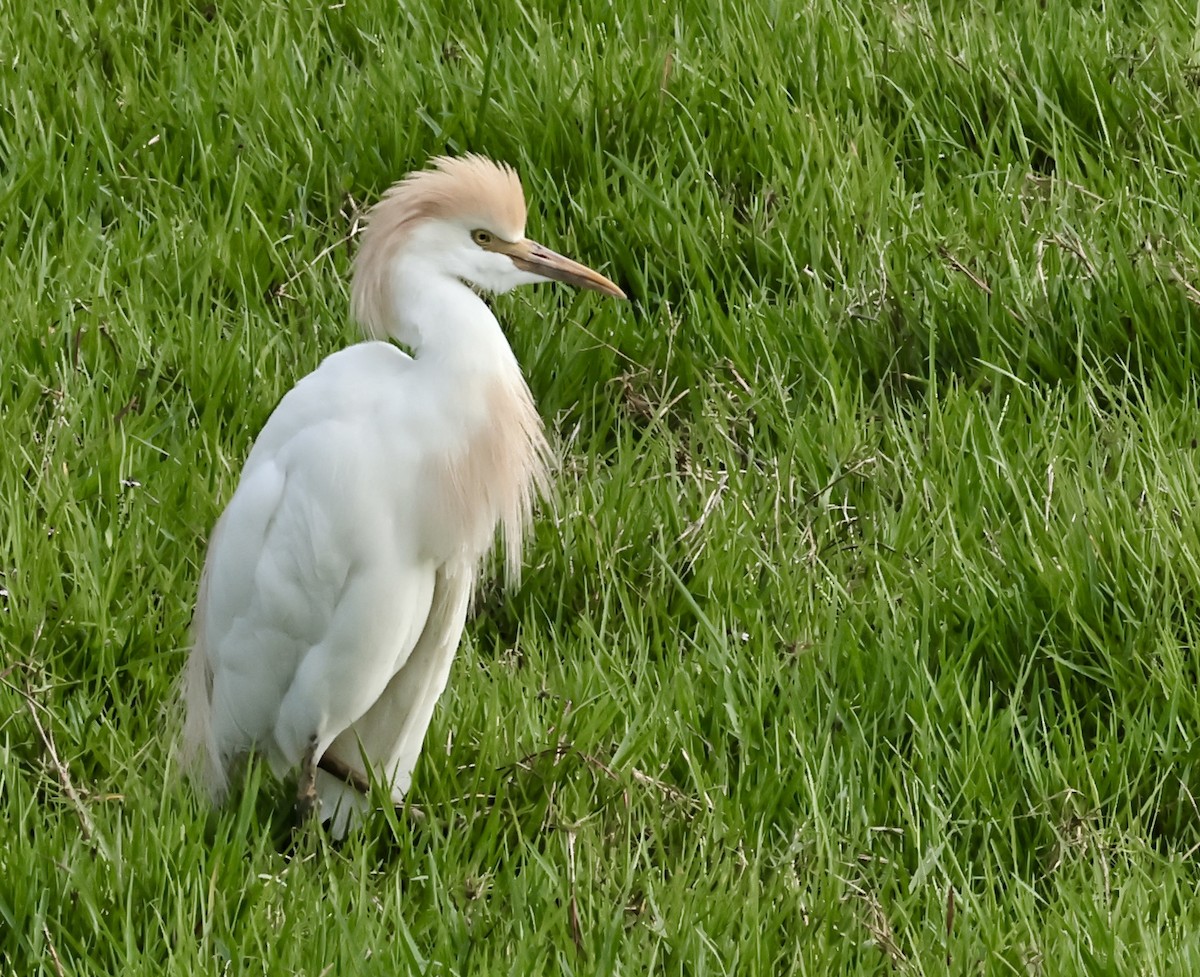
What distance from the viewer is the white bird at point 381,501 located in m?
2.89

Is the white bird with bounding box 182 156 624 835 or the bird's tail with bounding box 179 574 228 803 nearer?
the white bird with bounding box 182 156 624 835

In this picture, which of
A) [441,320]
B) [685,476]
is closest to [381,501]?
[441,320]

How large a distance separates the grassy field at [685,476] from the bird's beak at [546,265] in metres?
0.51

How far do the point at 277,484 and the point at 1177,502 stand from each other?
1527 millimetres

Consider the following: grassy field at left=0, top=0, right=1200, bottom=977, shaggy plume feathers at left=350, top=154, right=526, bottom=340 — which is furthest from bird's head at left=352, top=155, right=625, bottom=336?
grassy field at left=0, top=0, right=1200, bottom=977

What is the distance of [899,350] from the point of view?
3744 millimetres

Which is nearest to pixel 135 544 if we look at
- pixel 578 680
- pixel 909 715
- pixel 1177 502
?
pixel 578 680

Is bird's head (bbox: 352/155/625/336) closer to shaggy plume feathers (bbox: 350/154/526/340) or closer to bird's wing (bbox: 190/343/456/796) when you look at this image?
shaggy plume feathers (bbox: 350/154/526/340)

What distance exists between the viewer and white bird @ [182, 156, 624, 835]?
2.89 meters

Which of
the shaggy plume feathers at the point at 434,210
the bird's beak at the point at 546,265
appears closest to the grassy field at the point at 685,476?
the bird's beak at the point at 546,265

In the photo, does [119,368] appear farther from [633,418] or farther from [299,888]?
[299,888]

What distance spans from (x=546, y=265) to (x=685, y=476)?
72cm

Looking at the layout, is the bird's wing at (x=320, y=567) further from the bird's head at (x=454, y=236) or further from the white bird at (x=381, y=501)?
the bird's head at (x=454, y=236)

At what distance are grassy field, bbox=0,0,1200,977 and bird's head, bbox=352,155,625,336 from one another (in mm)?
566
